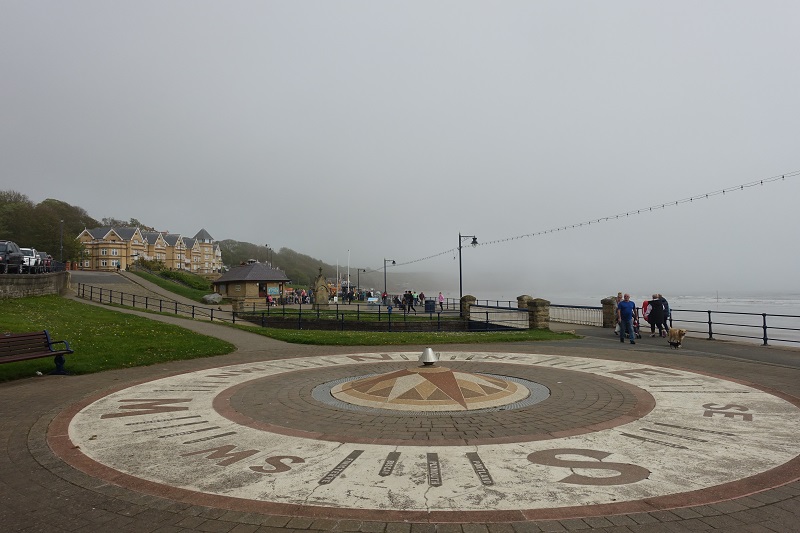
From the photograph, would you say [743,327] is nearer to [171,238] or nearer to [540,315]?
[540,315]

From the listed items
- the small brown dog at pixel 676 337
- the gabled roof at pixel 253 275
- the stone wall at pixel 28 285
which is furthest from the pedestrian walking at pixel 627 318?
the gabled roof at pixel 253 275

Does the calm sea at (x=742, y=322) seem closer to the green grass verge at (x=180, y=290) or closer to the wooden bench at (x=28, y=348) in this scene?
the wooden bench at (x=28, y=348)

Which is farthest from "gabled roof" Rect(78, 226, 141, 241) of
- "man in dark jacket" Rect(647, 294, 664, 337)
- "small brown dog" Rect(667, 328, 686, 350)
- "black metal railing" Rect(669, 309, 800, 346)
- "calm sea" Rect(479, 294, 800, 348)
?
"small brown dog" Rect(667, 328, 686, 350)

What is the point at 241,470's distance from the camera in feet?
15.4

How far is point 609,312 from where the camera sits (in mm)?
21531

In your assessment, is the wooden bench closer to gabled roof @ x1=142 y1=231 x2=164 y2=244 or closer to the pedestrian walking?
the pedestrian walking

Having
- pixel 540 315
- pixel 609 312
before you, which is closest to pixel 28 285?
pixel 540 315

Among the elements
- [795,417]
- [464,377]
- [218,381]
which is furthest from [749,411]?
[218,381]

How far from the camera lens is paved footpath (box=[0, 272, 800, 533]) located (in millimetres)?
3557

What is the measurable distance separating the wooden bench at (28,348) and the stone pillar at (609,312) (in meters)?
20.0

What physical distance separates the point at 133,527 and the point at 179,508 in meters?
0.37

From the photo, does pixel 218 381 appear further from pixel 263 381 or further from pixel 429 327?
pixel 429 327

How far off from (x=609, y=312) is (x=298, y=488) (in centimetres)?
2026

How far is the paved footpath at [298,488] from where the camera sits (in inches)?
140
